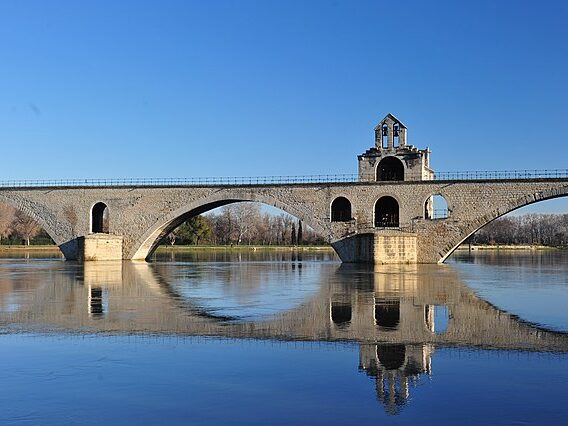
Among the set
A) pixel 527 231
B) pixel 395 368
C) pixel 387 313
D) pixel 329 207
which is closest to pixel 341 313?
pixel 387 313

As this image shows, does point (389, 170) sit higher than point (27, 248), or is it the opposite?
point (389, 170)

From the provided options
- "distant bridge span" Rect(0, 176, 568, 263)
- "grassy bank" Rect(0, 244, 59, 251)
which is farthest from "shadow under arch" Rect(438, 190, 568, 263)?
"grassy bank" Rect(0, 244, 59, 251)

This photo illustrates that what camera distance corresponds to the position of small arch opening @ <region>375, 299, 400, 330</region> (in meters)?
17.2

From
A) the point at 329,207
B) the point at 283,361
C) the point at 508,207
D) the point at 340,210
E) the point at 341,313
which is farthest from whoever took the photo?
the point at 340,210

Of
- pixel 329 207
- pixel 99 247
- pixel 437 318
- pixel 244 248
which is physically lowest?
pixel 437 318

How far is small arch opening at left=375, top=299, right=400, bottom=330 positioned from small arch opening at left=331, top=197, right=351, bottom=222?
33464 millimetres

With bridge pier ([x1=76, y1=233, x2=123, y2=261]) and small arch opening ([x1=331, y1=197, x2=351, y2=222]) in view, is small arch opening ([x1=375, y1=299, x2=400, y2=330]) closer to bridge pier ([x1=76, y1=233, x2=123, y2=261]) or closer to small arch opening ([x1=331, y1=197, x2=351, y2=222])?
small arch opening ([x1=331, y1=197, x2=351, y2=222])

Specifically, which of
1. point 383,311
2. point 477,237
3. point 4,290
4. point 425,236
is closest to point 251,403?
point 383,311

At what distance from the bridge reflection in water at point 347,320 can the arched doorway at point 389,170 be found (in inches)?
1158

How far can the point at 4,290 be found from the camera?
90.9ft

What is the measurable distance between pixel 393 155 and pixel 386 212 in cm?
497

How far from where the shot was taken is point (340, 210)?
57.7 metres

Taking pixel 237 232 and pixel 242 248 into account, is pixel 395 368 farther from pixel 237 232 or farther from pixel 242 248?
pixel 237 232

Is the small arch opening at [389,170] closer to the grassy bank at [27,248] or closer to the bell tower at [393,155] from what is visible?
the bell tower at [393,155]
